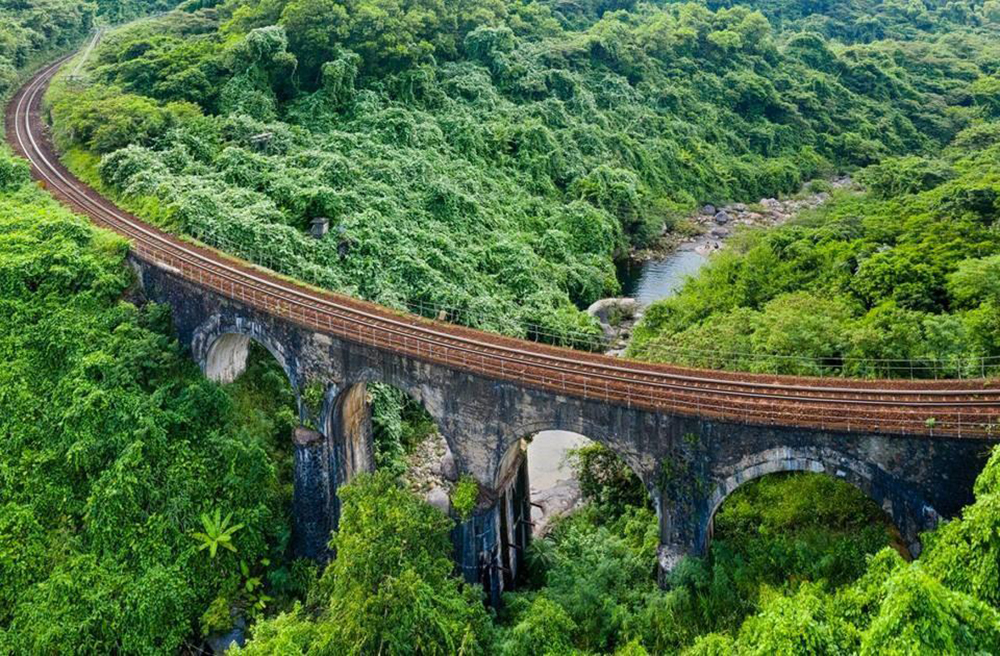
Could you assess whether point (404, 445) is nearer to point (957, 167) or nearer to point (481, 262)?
point (481, 262)

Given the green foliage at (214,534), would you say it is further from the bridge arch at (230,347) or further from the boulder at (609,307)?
the boulder at (609,307)

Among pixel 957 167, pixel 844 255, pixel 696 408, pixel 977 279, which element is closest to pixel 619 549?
pixel 696 408

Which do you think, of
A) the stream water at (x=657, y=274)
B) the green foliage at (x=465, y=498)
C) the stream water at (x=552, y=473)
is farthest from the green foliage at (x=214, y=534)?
the stream water at (x=657, y=274)

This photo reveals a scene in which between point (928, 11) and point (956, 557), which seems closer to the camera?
point (956, 557)

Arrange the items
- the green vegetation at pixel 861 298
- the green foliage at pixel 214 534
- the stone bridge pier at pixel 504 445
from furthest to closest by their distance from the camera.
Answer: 1. the green vegetation at pixel 861 298
2. the green foliage at pixel 214 534
3. the stone bridge pier at pixel 504 445

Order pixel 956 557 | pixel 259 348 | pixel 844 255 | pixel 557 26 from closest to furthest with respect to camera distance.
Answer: pixel 956 557
pixel 259 348
pixel 844 255
pixel 557 26

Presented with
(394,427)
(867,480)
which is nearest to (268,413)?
(394,427)
